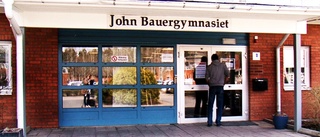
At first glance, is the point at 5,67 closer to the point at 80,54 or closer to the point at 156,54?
the point at 80,54

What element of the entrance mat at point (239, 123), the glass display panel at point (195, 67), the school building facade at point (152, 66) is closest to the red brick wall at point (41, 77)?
the school building facade at point (152, 66)

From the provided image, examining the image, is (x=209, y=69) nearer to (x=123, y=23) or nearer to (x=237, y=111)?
(x=237, y=111)

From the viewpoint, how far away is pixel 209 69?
9.35 m

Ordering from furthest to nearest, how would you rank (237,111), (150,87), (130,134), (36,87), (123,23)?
1. (237,111)
2. (150,87)
3. (36,87)
4. (130,134)
5. (123,23)

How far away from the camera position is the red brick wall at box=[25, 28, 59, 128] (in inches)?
349

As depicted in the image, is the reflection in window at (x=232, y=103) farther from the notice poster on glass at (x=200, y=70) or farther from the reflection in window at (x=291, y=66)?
the reflection in window at (x=291, y=66)

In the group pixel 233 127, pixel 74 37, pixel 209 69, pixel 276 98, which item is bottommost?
pixel 233 127

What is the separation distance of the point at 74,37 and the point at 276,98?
19.0ft

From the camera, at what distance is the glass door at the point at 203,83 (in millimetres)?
9781

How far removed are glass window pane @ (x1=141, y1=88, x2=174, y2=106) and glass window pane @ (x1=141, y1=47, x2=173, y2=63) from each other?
2.55 ft

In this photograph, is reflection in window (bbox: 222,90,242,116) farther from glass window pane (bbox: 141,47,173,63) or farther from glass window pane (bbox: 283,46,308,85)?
glass window pane (bbox: 141,47,173,63)

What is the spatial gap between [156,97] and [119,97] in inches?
38.6

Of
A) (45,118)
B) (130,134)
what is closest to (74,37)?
(45,118)

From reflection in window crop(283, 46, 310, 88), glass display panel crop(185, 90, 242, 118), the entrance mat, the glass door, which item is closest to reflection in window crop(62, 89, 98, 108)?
the glass door
